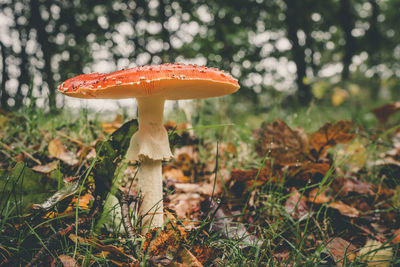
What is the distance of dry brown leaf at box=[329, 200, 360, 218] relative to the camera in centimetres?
146

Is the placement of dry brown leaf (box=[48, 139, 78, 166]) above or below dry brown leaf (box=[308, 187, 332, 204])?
above

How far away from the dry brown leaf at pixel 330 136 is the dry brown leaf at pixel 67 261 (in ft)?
5.28

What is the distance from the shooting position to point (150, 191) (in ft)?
4.33

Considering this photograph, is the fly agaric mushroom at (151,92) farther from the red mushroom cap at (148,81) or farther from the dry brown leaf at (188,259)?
the dry brown leaf at (188,259)

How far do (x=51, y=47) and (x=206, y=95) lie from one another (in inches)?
348

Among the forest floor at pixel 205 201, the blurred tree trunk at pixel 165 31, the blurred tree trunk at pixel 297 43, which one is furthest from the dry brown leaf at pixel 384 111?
the blurred tree trunk at pixel 165 31

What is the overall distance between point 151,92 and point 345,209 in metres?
1.33

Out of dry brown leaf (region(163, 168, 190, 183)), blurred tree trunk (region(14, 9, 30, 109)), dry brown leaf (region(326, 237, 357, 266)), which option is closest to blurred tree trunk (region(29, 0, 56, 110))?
blurred tree trunk (region(14, 9, 30, 109))

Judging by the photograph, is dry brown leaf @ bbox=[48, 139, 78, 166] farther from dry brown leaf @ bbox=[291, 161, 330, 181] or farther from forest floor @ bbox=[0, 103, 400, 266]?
dry brown leaf @ bbox=[291, 161, 330, 181]

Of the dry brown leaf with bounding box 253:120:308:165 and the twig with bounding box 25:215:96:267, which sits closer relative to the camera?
the twig with bounding box 25:215:96:267

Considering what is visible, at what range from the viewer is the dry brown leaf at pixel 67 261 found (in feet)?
3.13

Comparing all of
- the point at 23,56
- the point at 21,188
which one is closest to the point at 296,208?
the point at 21,188

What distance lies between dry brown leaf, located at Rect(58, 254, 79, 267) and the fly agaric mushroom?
32 centimetres

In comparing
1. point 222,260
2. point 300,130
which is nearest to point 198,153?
point 300,130
